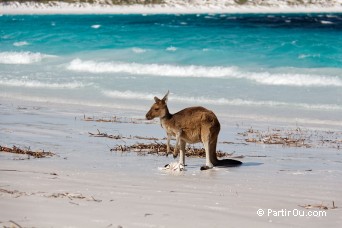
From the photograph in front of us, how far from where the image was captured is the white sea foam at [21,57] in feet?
102

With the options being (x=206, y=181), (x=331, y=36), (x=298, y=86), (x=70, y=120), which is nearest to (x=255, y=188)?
(x=206, y=181)

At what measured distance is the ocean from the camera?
16609 millimetres

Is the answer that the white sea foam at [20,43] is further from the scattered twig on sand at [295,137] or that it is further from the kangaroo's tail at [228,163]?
the kangaroo's tail at [228,163]

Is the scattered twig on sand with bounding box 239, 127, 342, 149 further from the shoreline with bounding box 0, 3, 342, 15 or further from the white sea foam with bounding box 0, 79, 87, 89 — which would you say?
the shoreline with bounding box 0, 3, 342, 15

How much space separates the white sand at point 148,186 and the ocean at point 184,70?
4.48m

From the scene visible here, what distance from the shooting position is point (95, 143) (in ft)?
31.8

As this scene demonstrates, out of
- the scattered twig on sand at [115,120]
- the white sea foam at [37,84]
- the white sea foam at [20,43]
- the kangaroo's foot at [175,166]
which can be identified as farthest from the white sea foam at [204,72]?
the kangaroo's foot at [175,166]

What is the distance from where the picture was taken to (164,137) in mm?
10836

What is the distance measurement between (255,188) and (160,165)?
5.43 ft

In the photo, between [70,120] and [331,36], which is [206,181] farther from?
[331,36]

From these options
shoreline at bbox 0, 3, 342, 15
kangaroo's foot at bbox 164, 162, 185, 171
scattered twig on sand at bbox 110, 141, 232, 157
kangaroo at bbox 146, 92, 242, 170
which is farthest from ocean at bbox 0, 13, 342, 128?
shoreline at bbox 0, 3, 342, 15

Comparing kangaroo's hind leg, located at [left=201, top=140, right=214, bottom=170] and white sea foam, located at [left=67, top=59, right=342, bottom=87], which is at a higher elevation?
white sea foam, located at [left=67, top=59, right=342, bottom=87]

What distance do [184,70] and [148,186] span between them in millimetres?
19195

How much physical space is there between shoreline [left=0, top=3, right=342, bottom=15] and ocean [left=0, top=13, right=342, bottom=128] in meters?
40.7
